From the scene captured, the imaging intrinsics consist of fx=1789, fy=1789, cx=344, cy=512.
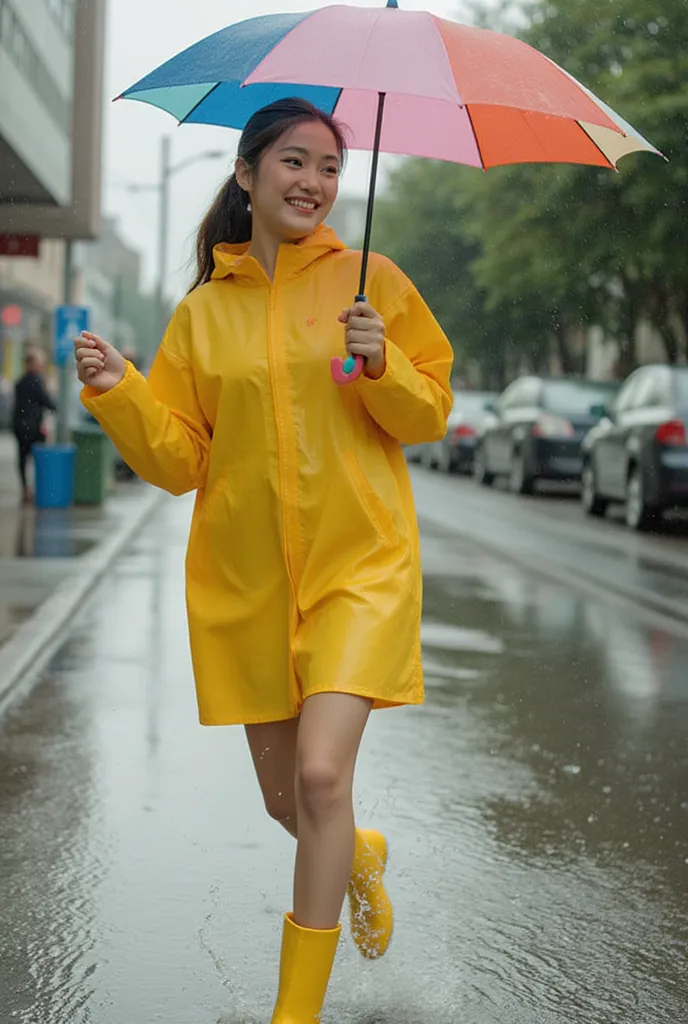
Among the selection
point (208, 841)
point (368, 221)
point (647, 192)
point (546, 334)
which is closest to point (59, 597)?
point (208, 841)

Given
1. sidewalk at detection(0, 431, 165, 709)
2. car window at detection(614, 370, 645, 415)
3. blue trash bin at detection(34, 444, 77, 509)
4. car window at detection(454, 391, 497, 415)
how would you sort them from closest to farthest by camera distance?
sidewalk at detection(0, 431, 165, 709) → car window at detection(614, 370, 645, 415) → blue trash bin at detection(34, 444, 77, 509) → car window at detection(454, 391, 497, 415)

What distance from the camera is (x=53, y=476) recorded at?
20.3 m

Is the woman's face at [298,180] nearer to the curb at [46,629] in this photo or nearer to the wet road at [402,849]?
the wet road at [402,849]

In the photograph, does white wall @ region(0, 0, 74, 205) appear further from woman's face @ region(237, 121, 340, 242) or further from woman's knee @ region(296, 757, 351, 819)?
woman's knee @ region(296, 757, 351, 819)

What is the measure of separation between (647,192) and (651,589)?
11.1 meters

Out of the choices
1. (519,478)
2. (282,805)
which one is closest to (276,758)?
(282,805)

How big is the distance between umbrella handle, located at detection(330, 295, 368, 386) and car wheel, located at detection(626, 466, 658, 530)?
15.1 metres

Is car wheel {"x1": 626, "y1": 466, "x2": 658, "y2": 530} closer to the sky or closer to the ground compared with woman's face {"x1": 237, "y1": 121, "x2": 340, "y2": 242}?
closer to the ground

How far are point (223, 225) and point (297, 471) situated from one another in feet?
2.44

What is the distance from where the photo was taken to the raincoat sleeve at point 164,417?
370cm

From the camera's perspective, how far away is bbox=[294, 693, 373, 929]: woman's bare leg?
3490 millimetres

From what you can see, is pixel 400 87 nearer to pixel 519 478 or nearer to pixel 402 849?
pixel 402 849

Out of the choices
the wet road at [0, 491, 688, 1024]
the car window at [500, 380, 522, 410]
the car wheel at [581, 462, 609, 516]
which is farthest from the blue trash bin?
the wet road at [0, 491, 688, 1024]

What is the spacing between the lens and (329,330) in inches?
148
